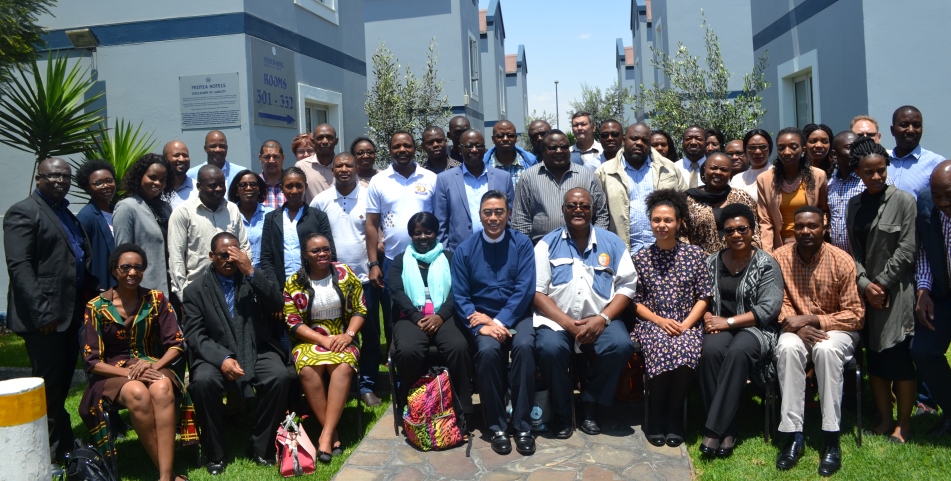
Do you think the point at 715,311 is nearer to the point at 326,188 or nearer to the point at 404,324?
the point at 404,324

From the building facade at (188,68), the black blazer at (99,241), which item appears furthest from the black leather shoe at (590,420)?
the building facade at (188,68)

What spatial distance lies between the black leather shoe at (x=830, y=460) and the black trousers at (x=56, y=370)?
5.04m

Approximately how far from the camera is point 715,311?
5562mm

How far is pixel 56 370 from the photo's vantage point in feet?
17.1

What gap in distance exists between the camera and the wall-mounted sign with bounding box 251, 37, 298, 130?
949 centimetres

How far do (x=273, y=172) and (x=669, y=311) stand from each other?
3608 mm

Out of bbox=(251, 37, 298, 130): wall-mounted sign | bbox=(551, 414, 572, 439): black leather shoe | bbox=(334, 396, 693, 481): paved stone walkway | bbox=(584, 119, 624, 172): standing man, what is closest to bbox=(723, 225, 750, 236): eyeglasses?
bbox=(334, 396, 693, 481): paved stone walkway

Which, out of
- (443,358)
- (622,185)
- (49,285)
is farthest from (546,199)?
(49,285)

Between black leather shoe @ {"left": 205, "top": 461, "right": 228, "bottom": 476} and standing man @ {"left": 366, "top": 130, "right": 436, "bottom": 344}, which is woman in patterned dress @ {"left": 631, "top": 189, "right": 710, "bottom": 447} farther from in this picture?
black leather shoe @ {"left": 205, "top": 461, "right": 228, "bottom": 476}

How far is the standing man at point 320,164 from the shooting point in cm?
722

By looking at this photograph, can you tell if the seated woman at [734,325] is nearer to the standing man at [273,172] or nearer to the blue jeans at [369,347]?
the blue jeans at [369,347]

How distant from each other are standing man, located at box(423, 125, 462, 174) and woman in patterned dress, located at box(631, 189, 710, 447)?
6.92 ft

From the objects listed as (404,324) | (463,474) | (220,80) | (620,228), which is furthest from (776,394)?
(220,80)

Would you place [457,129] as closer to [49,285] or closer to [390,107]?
[49,285]
